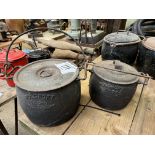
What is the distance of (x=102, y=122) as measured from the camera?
0.96m

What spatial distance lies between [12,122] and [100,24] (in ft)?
7.11

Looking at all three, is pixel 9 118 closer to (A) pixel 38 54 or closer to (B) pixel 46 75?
(A) pixel 38 54

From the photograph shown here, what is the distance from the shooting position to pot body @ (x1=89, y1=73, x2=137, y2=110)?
87 cm

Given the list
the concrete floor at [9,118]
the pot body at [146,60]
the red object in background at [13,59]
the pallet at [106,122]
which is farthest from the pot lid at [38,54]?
the pot body at [146,60]

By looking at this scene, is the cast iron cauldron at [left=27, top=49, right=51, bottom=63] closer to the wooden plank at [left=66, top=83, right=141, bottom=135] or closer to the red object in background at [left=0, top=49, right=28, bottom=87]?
the red object in background at [left=0, top=49, right=28, bottom=87]

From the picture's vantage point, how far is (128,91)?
887 mm

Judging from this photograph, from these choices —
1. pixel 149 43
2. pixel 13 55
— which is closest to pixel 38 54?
pixel 13 55

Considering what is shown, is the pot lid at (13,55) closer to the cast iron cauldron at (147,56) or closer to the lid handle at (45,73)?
the lid handle at (45,73)

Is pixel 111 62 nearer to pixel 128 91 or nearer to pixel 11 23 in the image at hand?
pixel 128 91

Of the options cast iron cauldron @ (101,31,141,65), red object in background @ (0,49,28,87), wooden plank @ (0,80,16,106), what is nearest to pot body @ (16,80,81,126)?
wooden plank @ (0,80,16,106)

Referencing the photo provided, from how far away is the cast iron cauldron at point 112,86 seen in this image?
0.87 metres

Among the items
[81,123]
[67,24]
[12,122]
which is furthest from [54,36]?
[81,123]

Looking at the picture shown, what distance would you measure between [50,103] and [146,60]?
3.01 feet

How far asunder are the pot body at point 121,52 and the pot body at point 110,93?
1.58 ft
